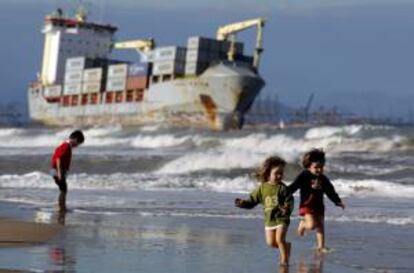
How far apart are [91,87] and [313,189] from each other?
70.0m

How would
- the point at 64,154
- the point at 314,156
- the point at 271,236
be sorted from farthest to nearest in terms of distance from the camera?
the point at 64,154
the point at 314,156
the point at 271,236

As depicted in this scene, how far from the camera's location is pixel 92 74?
78.5 metres

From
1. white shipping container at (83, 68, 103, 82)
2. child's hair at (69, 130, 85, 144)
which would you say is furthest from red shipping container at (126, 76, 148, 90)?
child's hair at (69, 130, 85, 144)

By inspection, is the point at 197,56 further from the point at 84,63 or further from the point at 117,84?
the point at 84,63

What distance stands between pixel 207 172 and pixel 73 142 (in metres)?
15.1

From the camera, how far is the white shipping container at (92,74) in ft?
255

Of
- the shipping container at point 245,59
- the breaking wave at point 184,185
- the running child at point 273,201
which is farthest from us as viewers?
the shipping container at point 245,59

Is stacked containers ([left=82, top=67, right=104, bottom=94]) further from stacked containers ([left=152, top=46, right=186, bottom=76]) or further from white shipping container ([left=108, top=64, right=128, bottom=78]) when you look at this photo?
stacked containers ([left=152, top=46, right=186, bottom=76])

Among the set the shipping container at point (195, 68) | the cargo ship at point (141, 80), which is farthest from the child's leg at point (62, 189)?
the shipping container at point (195, 68)

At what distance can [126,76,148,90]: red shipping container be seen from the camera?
72.3m

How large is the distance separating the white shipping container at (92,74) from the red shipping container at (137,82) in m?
4.39

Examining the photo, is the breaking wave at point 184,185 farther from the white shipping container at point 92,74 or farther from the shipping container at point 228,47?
the white shipping container at point 92,74

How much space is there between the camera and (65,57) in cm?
8494

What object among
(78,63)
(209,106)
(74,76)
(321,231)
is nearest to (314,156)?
(321,231)
